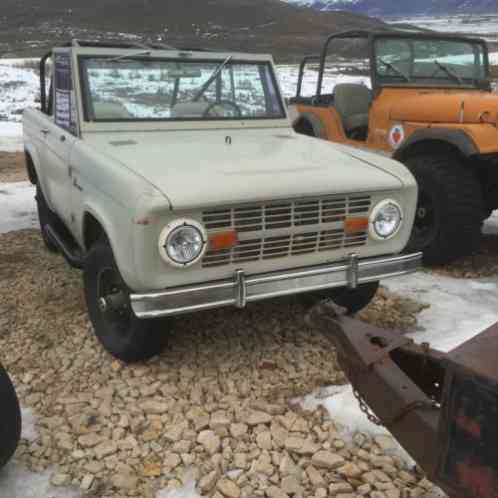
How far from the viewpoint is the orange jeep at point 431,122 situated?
496 centimetres

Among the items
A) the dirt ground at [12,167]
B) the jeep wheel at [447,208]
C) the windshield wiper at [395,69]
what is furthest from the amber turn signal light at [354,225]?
the dirt ground at [12,167]

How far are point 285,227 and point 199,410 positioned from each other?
3.25 ft

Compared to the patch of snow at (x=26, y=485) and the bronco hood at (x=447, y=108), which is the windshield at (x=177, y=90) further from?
the patch of snow at (x=26, y=485)

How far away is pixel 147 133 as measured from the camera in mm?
4117

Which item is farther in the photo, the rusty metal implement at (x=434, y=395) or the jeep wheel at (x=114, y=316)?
the jeep wheel at (x=114, y=316)

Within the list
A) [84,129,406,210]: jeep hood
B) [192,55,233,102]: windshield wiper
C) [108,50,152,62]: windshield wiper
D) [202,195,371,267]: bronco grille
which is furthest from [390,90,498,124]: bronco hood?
[108,50,152,62]: windshield wiper

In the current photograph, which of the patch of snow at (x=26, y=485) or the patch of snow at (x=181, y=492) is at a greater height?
the patch of snow at (x=181, y=492)

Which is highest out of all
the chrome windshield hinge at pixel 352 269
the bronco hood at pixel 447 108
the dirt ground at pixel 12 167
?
the bronco hood at pixel 447 108

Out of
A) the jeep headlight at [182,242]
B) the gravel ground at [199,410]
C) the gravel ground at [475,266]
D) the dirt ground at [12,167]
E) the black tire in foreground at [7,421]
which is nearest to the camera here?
the black tire in foreground at [7,421]

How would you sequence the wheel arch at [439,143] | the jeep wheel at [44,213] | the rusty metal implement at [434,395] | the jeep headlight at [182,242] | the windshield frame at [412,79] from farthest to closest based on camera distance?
the windshield frame at [412,79], the jeep wheel at [44,213], the wheel arch at [439,143], the jeep headlight at [182,242], the rusty metal implement at [434,395]

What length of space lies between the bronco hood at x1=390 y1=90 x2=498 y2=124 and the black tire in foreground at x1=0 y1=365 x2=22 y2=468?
3.97m

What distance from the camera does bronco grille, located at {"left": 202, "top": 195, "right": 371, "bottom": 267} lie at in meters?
3.10

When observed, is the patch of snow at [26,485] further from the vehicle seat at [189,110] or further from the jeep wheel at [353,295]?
the vehicle seat at [189,110]

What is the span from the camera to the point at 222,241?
3055 mm
